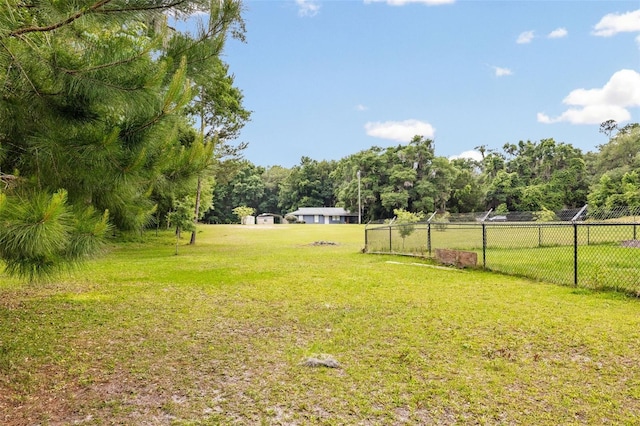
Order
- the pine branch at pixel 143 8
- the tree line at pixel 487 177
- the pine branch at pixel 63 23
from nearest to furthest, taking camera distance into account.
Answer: the pine branch at pixel 63 23 → the pine branch at pixel 143 8 → the tree line at pixel 487 177

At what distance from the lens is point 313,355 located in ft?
11.9

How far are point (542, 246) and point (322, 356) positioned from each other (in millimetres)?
9680

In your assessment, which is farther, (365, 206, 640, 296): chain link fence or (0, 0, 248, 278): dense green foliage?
(365, 206, 640, 296): chain link fence

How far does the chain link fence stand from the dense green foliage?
659 cm

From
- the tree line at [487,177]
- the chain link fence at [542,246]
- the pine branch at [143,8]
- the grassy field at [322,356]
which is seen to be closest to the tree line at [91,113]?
the pine branch at [143,8]

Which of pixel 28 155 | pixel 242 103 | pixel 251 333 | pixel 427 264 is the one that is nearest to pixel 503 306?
pixel 251 333

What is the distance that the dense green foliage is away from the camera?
8.68ft

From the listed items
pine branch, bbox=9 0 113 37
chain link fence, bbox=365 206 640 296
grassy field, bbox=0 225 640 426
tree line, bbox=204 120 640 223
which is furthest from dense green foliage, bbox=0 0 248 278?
tree line, bbox=204 120 640 223

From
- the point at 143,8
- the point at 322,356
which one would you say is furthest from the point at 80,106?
the point at 322,356

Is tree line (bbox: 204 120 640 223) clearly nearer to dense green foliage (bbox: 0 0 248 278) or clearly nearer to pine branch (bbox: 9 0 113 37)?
dense green foliage (bbox: 0 0 248 278)

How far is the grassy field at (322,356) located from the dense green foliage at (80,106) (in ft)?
2.31

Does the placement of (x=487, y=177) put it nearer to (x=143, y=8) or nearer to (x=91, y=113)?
(x=143, y=8)

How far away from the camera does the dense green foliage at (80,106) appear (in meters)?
2.64

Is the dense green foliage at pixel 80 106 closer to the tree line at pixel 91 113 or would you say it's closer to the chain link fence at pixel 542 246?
the tree line at pixel 91 113
